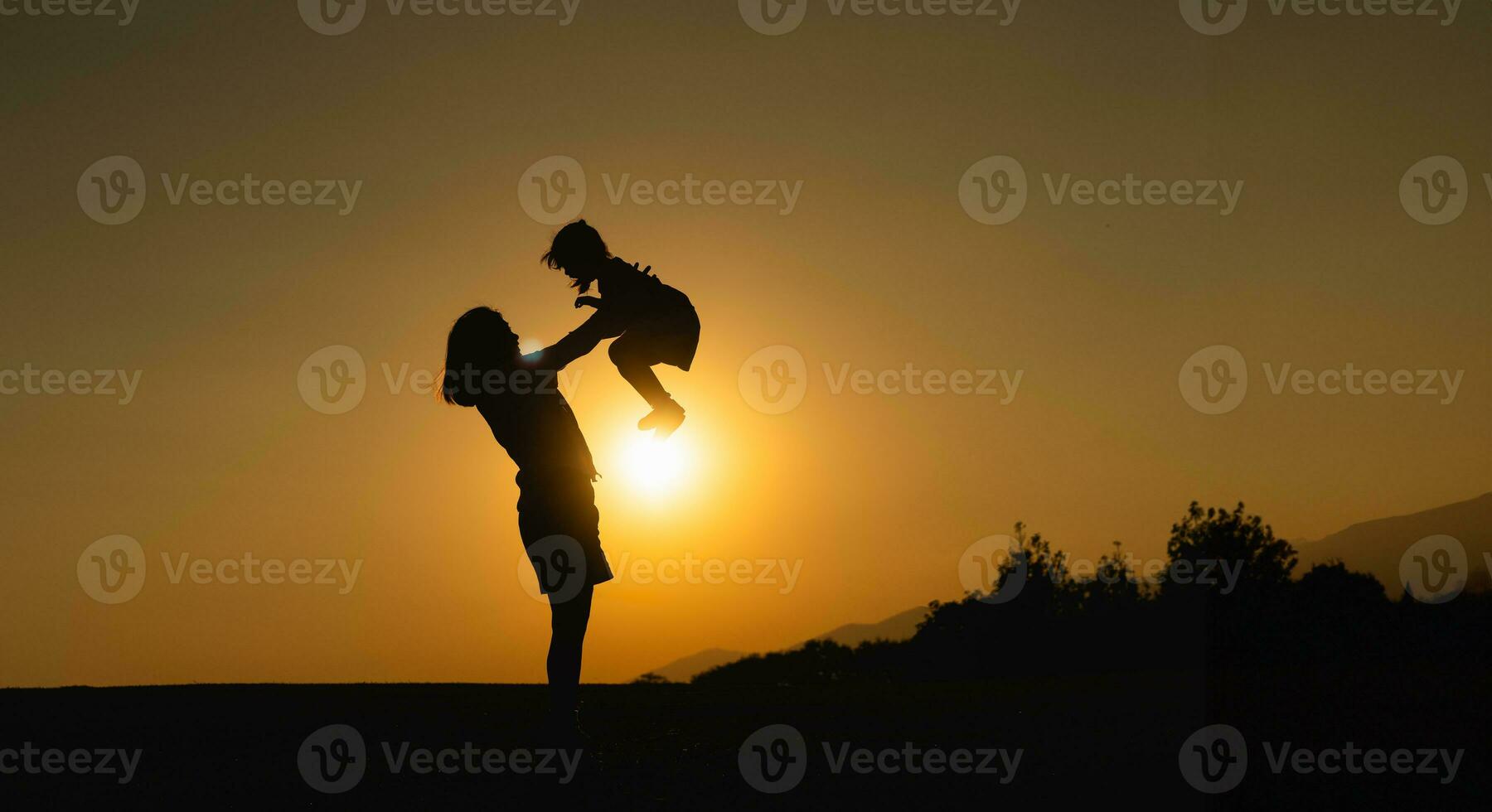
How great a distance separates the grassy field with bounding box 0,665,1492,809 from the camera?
18.8ft

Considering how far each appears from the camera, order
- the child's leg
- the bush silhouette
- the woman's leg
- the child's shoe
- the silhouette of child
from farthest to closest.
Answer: the bush silhouette < the child's shoe < the child's leg < the silhouette of child < the woman's leg

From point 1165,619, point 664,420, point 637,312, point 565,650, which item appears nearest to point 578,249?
point 637,312

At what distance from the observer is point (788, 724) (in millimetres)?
8125

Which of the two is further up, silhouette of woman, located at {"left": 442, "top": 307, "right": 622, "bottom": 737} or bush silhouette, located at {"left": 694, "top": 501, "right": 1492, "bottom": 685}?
bush silhouette, located at {"left": 694, "top": 501, "right": 1492, "bottom": 685}

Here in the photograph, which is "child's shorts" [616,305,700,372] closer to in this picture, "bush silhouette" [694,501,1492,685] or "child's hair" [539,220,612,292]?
Result: "child's hair" [539,220,612,292]

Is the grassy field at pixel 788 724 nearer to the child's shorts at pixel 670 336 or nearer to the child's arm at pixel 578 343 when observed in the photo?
the child's arm at pixel 578 343

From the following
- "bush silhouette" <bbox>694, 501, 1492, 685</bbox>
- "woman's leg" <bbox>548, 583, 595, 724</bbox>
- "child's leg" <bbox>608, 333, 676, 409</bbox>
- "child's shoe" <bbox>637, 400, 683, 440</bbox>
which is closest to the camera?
"woman's leg" <bbox>548, 583, 595, 724</bbox>

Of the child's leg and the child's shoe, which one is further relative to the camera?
the child's shoe

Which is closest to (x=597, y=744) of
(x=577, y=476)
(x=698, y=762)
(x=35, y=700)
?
(x=698, y=762)

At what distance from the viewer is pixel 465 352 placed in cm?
702

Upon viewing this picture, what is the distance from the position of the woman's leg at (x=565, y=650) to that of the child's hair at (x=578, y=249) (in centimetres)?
201

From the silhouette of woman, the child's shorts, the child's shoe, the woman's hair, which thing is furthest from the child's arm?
the child's shoe

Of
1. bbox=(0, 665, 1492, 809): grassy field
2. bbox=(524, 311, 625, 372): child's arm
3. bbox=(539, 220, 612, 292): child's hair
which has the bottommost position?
bbox=(0, 665, 1492, 809): grassy field

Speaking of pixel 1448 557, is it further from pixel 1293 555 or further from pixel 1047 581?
pixel 1047 581
